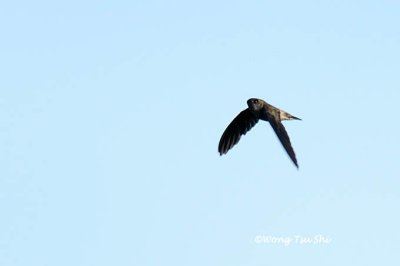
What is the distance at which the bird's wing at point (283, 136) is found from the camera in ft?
71.4

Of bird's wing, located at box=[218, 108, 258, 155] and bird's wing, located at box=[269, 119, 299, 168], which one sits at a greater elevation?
bird's wing, located at box=[218, 108, 258, 155]

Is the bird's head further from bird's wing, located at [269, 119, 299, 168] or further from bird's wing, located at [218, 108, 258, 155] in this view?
→ bird's wing, located at [218, 108, 258, 155]

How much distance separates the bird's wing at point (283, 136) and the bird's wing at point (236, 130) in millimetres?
1677

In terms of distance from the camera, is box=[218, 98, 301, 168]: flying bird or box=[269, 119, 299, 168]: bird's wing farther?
box=[218, 98, 301, 168]: flying bird

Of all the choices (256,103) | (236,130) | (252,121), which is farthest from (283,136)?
(236,130)

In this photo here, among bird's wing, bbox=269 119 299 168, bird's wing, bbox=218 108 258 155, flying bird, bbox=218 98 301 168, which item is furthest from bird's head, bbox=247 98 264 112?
bird's wing, bbox=218 108 258 155

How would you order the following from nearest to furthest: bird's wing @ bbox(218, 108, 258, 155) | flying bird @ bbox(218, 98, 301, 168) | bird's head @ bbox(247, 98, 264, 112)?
flying bird @ bbox(218, 98, 301, 168) → bird's head @ bbox(247, 98, 264, 112) → bird's wing @ bbox(218, 108, 258, 155)

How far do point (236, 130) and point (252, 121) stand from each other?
622 mm

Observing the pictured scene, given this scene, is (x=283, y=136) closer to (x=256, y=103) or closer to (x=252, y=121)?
(x=256, y=103)

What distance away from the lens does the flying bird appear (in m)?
24.4

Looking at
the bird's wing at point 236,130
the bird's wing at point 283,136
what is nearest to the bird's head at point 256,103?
the bird's wing at point 283,136

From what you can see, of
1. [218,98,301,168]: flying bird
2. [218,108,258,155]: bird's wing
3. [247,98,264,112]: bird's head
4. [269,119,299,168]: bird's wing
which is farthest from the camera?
[218,108,258,155]: bird's wing

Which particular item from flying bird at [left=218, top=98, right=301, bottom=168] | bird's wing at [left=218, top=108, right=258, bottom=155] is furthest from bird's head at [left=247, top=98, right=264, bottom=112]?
bird's wing at [left=218, top=108, right=258, bottom=155]

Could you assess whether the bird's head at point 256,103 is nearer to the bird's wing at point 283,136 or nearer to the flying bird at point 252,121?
the flying bird at point 252,121
